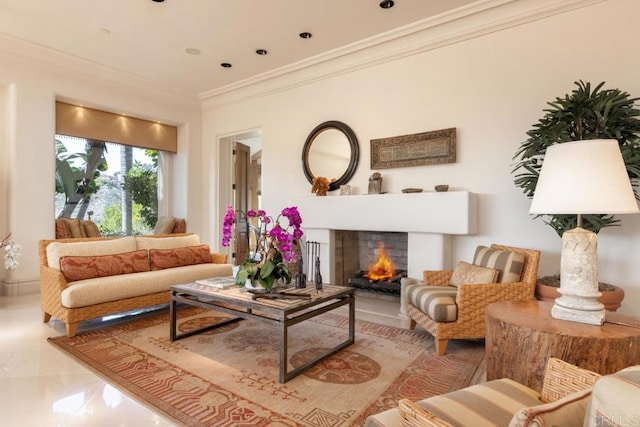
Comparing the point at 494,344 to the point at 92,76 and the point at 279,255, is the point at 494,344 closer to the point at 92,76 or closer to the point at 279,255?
the point at 279,255

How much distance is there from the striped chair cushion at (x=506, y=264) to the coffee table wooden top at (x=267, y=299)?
3.91 ft

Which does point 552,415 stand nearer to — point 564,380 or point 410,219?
point 564,380

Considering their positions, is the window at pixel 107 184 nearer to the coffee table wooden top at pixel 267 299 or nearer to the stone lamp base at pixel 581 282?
the coffee table wooden top at pixel 267 299

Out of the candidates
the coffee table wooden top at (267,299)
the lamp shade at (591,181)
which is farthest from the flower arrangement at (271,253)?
the lamp shade at (591,181)

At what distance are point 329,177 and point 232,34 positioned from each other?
2.11 meters

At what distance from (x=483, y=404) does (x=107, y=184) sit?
6.19m

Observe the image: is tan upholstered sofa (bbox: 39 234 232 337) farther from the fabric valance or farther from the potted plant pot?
the potted plant pot

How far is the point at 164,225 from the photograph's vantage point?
6000mm

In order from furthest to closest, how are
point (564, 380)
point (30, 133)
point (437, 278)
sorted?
point (30, 133), point (437, 278), point (564, 380)

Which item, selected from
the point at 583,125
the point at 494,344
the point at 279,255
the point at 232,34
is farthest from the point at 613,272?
the point at 232,34

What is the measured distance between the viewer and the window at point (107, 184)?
17.1ft

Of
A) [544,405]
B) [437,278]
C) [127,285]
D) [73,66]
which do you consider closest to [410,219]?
[437,278]

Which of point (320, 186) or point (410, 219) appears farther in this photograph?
point (320, 186)

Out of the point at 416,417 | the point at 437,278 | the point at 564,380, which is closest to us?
the point at 416,417
